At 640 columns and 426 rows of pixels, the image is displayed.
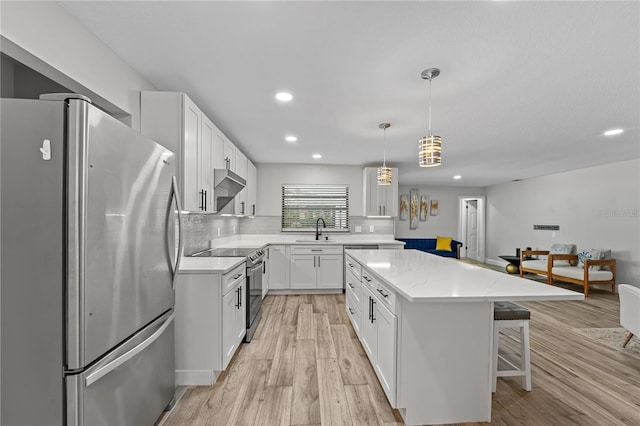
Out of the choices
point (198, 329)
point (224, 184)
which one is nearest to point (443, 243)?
point (224, 184)

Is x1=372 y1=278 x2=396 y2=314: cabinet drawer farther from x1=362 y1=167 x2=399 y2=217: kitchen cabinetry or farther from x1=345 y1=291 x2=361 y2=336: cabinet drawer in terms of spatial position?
x1=362 y1=167 x2=399 y2=217: kitchen cabinetry

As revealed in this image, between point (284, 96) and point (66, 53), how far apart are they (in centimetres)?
151

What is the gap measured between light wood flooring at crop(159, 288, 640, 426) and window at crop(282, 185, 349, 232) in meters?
2.62

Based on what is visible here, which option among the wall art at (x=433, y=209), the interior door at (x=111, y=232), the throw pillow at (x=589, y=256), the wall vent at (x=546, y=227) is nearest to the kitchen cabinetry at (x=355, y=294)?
the interior door at (x=111, y=232)

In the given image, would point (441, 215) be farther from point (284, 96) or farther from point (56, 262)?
point (56, 262)

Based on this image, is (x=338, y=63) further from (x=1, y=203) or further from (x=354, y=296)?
(x=354, y=296)

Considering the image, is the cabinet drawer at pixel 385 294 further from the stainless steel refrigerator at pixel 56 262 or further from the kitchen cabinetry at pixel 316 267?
the kitchen cabinetry at pixel 316 267

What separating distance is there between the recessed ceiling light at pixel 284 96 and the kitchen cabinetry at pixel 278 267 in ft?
9.54

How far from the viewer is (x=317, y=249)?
509 centimetres

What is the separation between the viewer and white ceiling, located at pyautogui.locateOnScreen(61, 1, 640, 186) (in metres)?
1.55

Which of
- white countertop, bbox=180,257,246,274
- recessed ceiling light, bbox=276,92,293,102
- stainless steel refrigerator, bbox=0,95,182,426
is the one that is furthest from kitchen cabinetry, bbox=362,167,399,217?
stainless steel refrigerator, bbox=0,95,182,426

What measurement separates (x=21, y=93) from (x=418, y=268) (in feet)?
10.2

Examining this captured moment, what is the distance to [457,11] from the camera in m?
1.53

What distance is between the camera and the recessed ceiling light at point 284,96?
101 inches
